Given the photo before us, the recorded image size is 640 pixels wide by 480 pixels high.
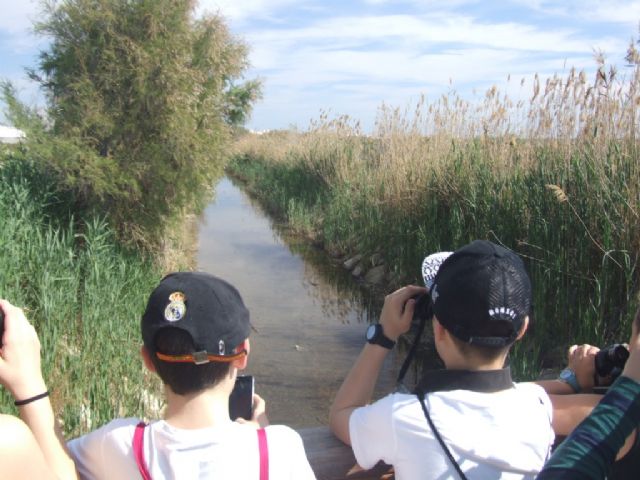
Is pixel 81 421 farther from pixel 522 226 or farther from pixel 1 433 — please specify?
pixel 522 226

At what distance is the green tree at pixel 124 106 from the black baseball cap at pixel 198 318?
5.12 metres

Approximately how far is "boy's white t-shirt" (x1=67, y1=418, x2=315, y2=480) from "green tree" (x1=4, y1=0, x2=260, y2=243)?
5.18 metres

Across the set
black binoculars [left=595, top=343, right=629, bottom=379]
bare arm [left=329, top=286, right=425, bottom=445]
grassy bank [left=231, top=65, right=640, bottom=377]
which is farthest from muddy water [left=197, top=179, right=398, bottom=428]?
black binoculars [left=595, top=343, right=629, bottom=379]

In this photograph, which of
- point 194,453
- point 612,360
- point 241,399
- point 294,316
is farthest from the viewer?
point 294,316

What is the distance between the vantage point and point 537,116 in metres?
5.71

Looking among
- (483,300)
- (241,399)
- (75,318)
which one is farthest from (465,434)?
(75,318)

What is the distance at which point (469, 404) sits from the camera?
1445 mm

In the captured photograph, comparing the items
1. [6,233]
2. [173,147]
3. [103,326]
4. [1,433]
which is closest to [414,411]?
[1,433]

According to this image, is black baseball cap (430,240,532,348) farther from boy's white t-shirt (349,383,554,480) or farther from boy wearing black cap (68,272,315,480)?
boy wearing black cap (68,272,315,480)

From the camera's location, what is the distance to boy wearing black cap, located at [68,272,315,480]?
1.30 meters

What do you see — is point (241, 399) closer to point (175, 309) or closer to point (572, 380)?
point (175, 309)

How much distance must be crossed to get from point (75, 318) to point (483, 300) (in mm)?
3757

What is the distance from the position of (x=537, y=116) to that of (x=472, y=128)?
191cm

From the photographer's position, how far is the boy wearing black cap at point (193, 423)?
1303 mm
